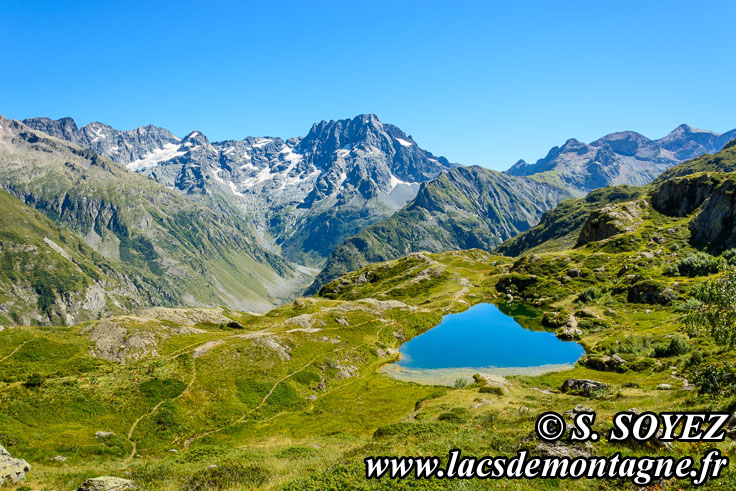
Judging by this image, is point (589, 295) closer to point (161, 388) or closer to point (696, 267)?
point (696, 267)

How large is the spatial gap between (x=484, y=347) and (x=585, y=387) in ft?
176

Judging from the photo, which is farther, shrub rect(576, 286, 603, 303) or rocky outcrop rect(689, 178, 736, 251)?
rocky outcrop rect(689, 178, 736, 251)

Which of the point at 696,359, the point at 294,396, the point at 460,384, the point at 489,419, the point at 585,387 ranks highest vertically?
the point at 696,359

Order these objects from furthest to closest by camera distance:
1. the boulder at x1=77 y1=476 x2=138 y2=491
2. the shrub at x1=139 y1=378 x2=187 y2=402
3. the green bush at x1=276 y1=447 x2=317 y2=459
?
1. the shrub at x1=139 y1=378 x2=187 y2=402
2. the green bush at x1=276 y1=447 x2=317 y2=459
3. the boulder at x1=77 y1=476 x2=138 y2=491

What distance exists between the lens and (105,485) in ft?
71.1

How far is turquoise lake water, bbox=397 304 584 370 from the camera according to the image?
9275 centimetres

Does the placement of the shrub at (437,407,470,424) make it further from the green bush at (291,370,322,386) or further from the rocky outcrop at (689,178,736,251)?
the rocky outcrop at (689,178,736,251)

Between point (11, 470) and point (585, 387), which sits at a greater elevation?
point (11, 470)

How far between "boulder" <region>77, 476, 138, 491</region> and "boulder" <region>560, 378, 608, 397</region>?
5332 cm

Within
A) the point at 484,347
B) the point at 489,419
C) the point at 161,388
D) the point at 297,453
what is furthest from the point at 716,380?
the point at 484,347

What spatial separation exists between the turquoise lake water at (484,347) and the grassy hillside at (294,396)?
274 inches

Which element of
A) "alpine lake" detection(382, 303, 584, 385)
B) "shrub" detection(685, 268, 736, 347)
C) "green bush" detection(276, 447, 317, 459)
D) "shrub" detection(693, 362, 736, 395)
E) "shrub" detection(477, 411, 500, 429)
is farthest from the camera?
"alpine lake" detection(382, 303, 584, 385)

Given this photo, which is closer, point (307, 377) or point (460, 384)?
point (460, 384)

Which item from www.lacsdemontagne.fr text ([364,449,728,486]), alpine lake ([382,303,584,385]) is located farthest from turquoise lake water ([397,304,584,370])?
www.lacsdemontagne.fr text ([364,449,728,486])
